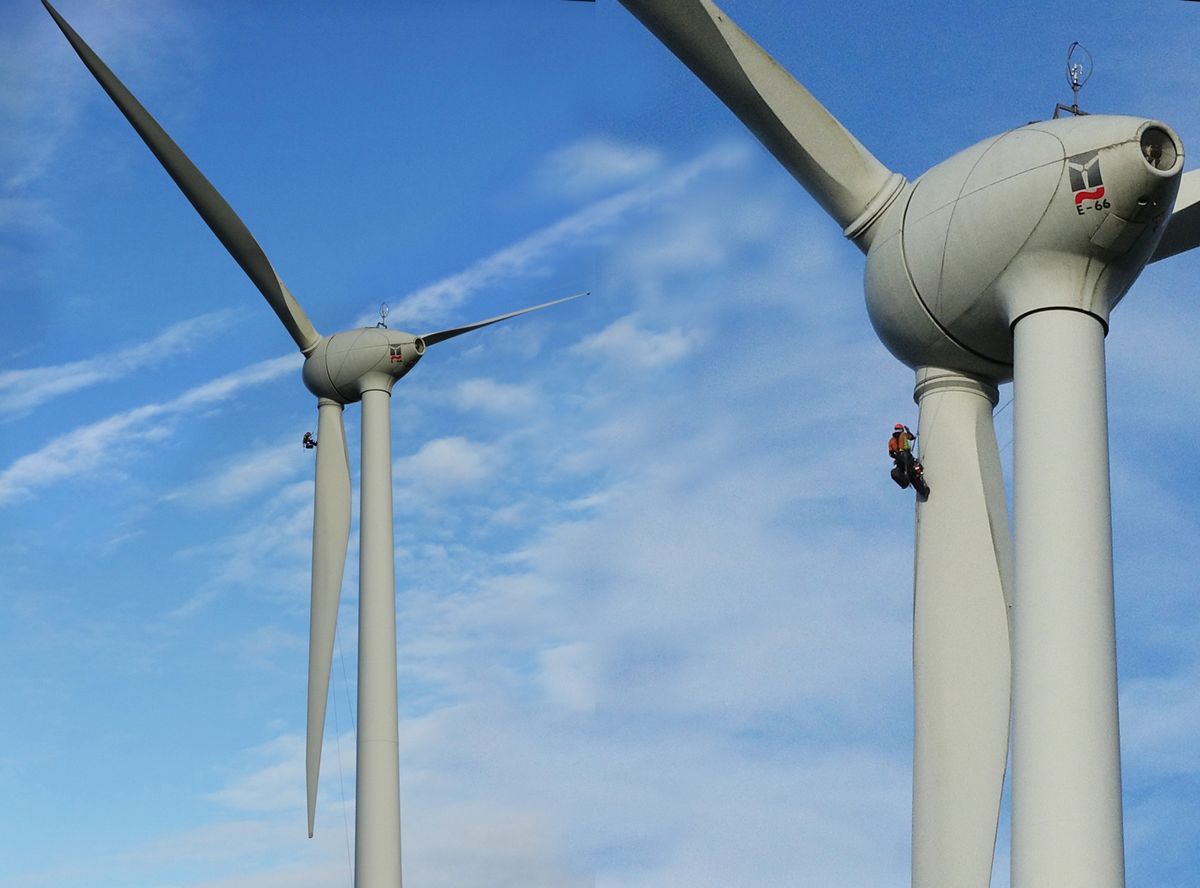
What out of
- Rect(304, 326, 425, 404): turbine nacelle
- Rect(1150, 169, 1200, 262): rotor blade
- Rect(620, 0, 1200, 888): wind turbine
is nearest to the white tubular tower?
Rect(620, 0, 1200, 888): wind turbine

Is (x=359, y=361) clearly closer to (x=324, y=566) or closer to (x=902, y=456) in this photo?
(x=324, y=566)

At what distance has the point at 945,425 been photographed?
22906 mm

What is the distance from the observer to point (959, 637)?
73.2 feet

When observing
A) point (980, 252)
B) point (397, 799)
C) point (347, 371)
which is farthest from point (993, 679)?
point (347, 371)

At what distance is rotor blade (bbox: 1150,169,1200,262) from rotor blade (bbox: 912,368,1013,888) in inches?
127

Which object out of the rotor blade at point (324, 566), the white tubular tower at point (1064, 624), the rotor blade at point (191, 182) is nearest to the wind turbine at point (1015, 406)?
the white tubular tower at point (1064, 624)

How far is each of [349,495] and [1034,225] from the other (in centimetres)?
2024

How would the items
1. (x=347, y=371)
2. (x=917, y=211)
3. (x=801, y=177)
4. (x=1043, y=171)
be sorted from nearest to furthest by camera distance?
(x=1043, y=171)
(x=917, y=211)
(x=801, y=177)
(x=347, y=371)

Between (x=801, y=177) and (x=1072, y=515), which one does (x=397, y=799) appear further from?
(x=1072, y=515)

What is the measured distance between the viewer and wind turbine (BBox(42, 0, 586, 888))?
114 ft

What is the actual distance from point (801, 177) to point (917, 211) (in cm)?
229

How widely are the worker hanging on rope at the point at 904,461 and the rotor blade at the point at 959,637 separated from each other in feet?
0.70

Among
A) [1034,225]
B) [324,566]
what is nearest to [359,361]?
[324,566]

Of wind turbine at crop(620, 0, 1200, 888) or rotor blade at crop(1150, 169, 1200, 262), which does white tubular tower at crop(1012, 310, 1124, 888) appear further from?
rotor blade at crop(1150, 169, 1200, 262)
